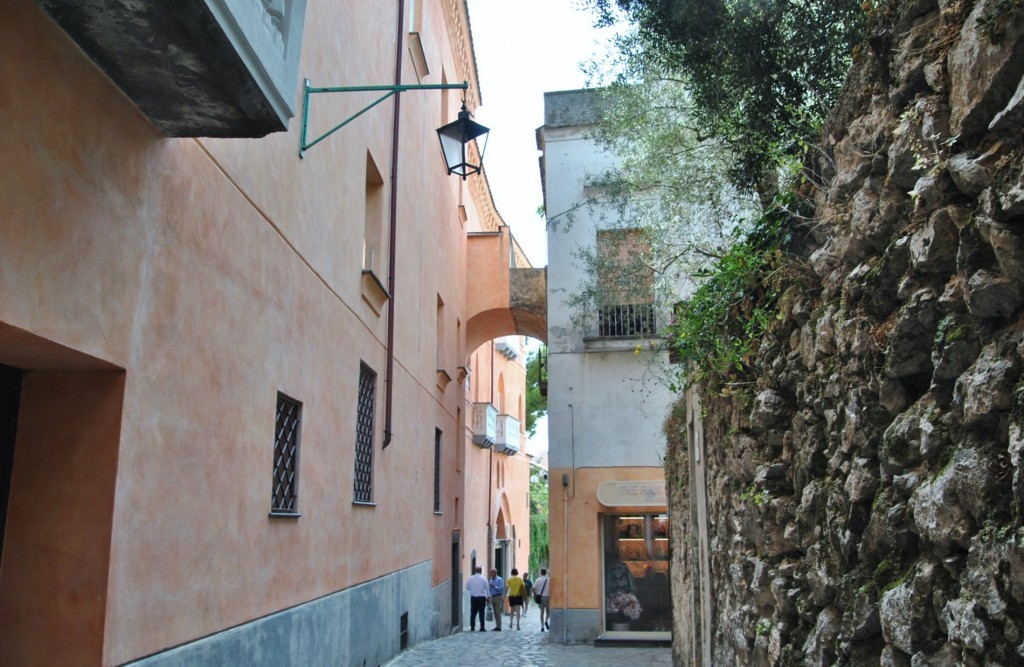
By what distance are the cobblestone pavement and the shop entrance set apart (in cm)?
92

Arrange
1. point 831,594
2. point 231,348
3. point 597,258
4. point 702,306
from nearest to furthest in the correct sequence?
point 831,594 < point 231,348 < point 702,306 < point 597,258

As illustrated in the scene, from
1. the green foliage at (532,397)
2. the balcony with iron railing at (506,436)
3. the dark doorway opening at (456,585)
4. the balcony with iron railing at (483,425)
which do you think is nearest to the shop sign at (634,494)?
the dark doorway opening at (456,585)

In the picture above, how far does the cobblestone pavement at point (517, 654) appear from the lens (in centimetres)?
1197

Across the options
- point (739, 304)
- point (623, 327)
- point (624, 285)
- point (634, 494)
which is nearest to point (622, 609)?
point (634, 494)

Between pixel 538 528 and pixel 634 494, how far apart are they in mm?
26884

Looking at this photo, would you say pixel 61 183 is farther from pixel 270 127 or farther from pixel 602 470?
pixel 602 470

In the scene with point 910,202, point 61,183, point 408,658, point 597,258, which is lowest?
point 408,658

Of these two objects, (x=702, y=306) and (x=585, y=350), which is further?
(x=585, y=350)

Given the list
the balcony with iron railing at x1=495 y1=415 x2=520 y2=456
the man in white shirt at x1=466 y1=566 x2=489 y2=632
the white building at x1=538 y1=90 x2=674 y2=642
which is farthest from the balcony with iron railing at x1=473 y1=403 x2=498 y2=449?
the white building at x1=538 y1=90 x2=674 y2=642

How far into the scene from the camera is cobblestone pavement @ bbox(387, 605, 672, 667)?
39.3 ft

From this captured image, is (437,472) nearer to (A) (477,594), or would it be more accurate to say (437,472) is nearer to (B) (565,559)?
(B) (565,559)

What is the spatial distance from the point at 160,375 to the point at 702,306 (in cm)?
383

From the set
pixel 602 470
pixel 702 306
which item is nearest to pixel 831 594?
pixel 702 306

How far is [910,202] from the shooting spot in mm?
3107
